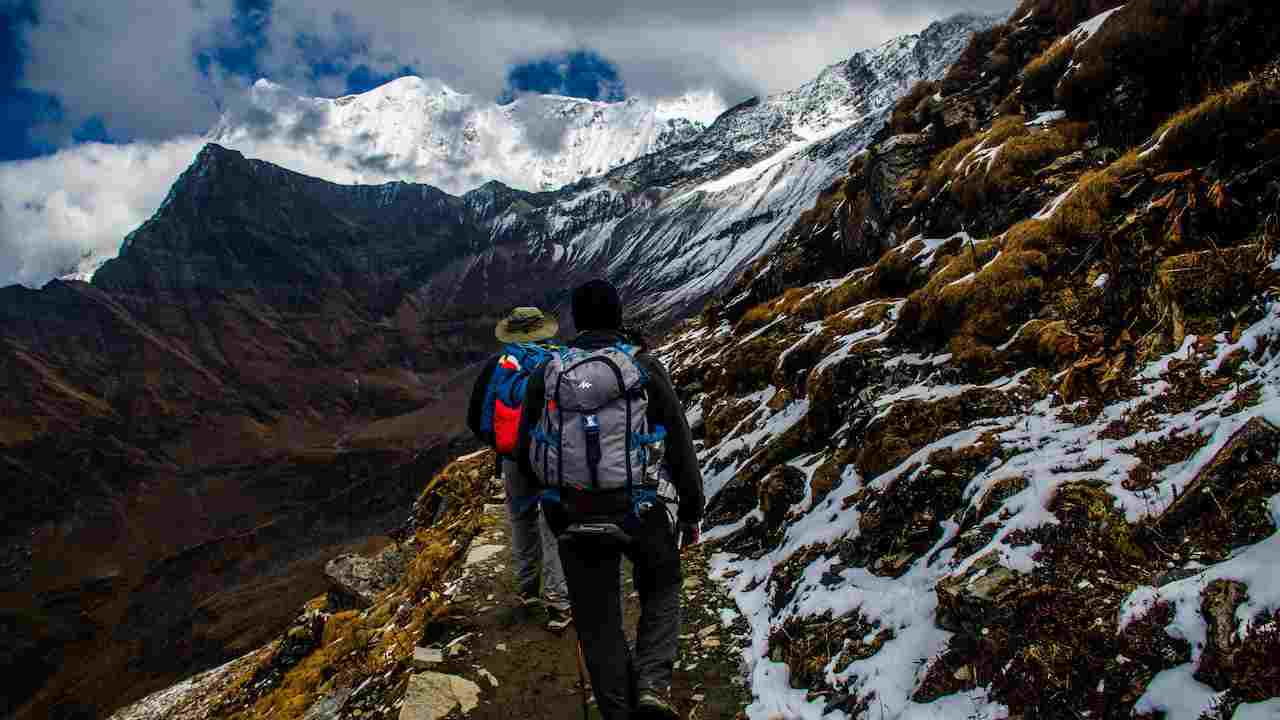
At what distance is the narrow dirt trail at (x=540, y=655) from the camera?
21.1 ft

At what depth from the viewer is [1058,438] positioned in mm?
6625

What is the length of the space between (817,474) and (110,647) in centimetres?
15661

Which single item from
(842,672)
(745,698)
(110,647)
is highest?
(842,672)

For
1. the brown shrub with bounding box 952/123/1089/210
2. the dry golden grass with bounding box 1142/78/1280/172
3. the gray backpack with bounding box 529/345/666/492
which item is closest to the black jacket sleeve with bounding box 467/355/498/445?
the gray backpack with bounding box 529/345/666/492

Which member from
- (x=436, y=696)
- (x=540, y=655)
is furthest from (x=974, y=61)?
(x=436, y=696)

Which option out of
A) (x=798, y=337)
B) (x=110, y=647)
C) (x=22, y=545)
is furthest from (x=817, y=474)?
(x=22, y=545)

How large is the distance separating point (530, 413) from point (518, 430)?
25cm

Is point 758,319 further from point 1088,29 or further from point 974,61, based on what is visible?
point 974,61

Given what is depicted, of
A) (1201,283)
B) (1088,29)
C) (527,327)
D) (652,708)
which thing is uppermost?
(1088,29)

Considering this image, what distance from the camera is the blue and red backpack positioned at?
568 centimetres

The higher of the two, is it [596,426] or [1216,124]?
[1216,124]

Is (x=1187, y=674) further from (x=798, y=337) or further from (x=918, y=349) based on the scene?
(x=798, y=337)

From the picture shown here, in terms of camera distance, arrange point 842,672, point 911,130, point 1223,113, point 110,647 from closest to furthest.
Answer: point 842,672 < point 1223,113 < point 911,130 < point 110,647

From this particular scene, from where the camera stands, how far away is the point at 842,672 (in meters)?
5.70
